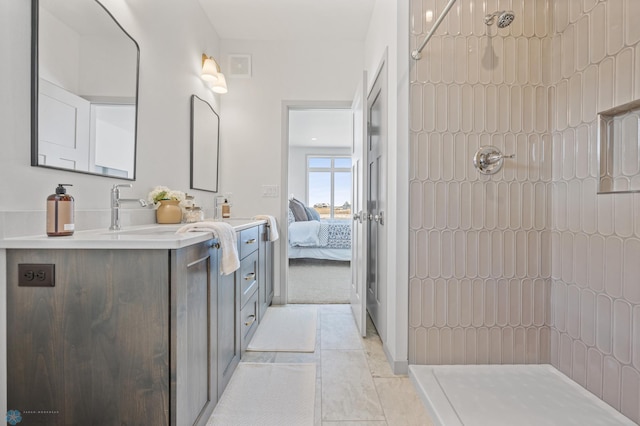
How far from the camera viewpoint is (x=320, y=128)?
634 cm

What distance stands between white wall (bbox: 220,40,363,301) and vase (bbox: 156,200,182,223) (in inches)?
46.7

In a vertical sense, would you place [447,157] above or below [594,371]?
above

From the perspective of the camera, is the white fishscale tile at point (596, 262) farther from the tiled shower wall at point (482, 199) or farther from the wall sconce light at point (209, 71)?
the wall sconce light at point (209, 71)

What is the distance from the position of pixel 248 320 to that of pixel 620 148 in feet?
7.38

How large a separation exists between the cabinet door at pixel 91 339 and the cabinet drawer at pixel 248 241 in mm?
797

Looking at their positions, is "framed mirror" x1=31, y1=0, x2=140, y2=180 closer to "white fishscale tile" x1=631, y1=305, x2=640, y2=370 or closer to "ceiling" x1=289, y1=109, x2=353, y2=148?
"white fishscale tile" x1=631, y1=305, x2=640, y2=370

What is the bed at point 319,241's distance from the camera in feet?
16.1

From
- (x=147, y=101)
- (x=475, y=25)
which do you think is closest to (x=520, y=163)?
(x=475, y=25)

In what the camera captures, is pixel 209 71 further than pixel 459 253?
Yes

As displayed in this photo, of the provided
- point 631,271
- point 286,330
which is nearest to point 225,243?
point 286,330

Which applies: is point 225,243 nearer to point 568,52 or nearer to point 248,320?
point 248,320

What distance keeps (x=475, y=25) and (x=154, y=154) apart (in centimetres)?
211

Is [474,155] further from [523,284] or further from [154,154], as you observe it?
[154,154]

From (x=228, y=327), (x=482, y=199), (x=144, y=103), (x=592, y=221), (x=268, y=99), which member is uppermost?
(x=268, y=99)
